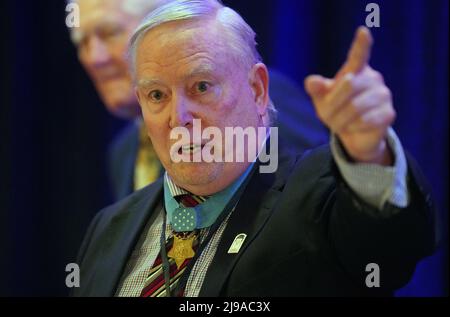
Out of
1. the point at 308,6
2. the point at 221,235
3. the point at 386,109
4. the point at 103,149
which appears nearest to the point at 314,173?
the point at 221,235

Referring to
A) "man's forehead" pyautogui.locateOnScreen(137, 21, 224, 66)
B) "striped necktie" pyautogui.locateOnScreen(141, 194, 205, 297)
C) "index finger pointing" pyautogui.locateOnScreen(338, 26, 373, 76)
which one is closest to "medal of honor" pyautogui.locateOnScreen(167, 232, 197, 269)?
"striped necktie" pyautogui.locateOnScreen(141, 194, 205, 297)

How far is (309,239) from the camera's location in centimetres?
135

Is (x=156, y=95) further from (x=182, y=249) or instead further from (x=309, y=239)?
(x=309, y=239)

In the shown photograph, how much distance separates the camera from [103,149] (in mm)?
3238

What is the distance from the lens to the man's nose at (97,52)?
290cm

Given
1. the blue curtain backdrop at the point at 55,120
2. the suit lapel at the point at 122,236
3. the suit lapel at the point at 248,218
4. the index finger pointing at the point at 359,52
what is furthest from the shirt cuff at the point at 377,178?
the blue curtain backdrop at the point at 55,120

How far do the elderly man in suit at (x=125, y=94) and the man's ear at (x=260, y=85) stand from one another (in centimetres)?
81

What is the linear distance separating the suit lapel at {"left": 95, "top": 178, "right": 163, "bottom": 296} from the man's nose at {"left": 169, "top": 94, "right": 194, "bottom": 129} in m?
0.29

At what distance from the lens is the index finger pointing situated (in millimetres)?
1059

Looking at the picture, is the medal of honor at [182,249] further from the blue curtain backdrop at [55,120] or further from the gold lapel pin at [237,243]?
the blue curtain backdrop at [55,120]

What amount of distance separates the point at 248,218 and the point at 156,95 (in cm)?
34

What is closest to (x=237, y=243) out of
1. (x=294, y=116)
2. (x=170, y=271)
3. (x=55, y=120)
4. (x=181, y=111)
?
(x=170, y=271)
